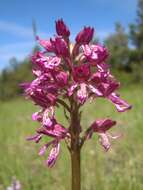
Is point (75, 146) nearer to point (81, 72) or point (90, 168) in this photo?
point (81, 72)

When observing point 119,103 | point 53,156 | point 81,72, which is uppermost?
point 81,72

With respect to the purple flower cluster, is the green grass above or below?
below

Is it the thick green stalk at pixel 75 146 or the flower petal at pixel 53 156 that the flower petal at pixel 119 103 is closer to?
the thick green stalk at pixel 75 146

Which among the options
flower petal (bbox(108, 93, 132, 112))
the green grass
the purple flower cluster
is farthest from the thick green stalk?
the green grass

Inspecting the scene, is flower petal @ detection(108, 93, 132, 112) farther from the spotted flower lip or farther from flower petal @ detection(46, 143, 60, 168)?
flower petal @ detection(46, 143, 60, 168)

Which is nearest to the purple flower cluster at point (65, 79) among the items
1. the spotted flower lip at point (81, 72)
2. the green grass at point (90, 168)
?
the spotted flower lip at point (81, 72)

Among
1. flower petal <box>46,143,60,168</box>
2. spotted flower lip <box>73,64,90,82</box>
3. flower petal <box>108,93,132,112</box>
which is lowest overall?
flower petal <box>46,143,60,168</box>

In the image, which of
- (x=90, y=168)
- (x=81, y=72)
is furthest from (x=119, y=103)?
(x=90, y=168)

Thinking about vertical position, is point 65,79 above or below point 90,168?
above
